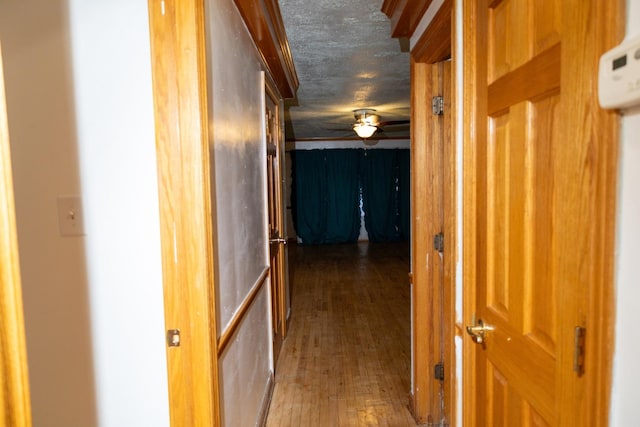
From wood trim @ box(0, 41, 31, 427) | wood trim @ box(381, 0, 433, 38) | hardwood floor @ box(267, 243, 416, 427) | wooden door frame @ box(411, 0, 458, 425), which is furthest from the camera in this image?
hardwood floor @ box(267, 243, 416, 427)

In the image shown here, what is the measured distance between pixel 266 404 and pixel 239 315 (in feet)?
3.32

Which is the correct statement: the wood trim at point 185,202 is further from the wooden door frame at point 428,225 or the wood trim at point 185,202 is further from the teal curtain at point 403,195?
the teal curtain at point 403,195

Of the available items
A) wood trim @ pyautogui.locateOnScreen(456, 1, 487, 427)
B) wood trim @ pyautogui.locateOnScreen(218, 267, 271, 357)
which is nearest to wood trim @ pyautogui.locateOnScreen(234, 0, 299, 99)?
wood trim @ pyautogui.locateOnScreen(456, 1, 487, 427)

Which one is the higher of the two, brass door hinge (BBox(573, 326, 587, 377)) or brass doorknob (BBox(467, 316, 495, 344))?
brass door hinge (BBox(573, 326, 587, 377))

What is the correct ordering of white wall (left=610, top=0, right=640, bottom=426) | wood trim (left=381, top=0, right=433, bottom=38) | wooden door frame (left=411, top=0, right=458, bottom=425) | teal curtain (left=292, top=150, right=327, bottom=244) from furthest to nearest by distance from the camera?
teal curtain (left=292, top=150, right=327, bottom=244) → wooden door frame (left=411, top=0, right=458, bottom=425) → wood trim (left=381, top=0, right=433, bottom=38) → white wall (left=610, top=0, right=640, bottom=426)

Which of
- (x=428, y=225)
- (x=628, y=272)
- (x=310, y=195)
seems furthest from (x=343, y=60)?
(x=310, y=195)

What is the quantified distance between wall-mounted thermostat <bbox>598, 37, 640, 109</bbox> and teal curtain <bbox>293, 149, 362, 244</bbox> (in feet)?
25.4

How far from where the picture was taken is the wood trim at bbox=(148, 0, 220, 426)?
45.3 inches

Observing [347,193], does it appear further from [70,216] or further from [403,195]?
[70,216]

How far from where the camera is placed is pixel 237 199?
182cm

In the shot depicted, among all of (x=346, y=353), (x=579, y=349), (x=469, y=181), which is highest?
(x=469, y=181)

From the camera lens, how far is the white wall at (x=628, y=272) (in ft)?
2.19

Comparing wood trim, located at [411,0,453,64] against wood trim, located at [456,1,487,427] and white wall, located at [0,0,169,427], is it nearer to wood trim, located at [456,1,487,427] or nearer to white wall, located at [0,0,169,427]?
wood trim, located at [456,1,487,427]

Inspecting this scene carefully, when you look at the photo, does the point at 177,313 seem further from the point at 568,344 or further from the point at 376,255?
the point at 376,255
